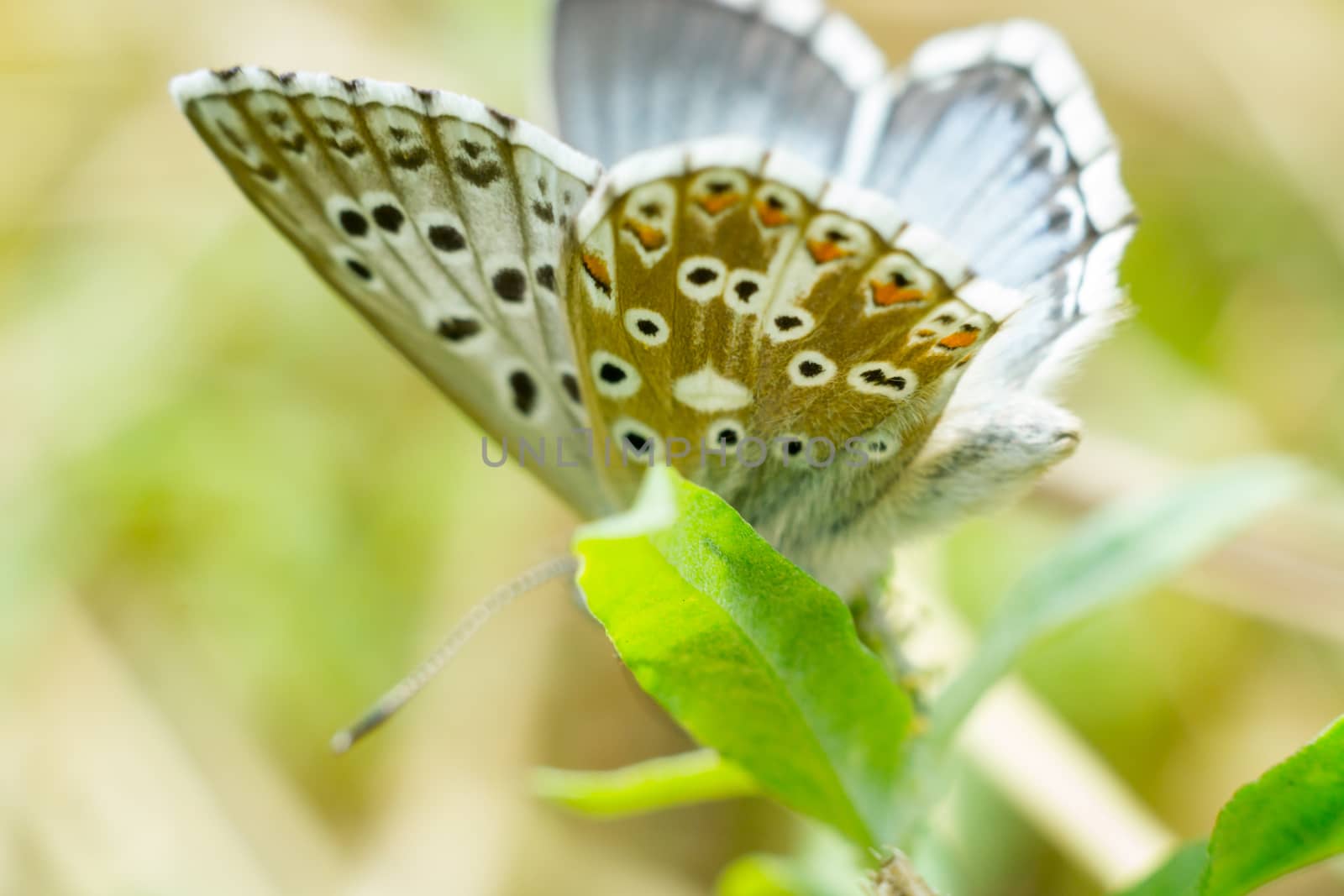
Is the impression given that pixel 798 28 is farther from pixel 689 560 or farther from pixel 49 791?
pixel 49 791

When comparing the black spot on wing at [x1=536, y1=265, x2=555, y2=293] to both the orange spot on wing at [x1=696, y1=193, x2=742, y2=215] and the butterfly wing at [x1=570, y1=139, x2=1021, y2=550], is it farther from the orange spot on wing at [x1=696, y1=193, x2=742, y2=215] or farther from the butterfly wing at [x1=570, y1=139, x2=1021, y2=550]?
the orange spot on wing at [x1=696, y1=193, x2=742, y2=215]

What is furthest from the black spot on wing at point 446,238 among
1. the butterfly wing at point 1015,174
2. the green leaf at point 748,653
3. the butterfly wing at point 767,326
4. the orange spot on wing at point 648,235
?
the butterfly wing at point 1015,174

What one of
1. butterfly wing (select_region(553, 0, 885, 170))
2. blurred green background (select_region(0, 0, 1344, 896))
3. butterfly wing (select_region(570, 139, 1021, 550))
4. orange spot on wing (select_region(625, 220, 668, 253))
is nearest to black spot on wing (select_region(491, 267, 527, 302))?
butterfly wing (select_region(570, 139, 1021, 550))

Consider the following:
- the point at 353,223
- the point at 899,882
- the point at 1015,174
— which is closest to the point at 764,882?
the point at 899,882

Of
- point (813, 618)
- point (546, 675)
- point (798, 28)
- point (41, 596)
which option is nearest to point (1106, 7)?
point (798, 28)

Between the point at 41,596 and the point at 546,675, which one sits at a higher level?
the point at 546,675

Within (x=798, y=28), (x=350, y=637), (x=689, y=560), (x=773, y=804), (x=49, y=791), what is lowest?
(x=49, y=791)
